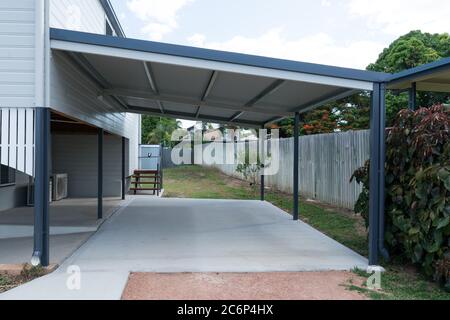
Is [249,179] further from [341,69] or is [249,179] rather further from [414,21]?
[341,69]

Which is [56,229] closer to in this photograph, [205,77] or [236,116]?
[205,77]

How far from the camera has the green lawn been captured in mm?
5117

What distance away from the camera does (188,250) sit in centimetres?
703

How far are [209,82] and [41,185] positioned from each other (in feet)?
11.8

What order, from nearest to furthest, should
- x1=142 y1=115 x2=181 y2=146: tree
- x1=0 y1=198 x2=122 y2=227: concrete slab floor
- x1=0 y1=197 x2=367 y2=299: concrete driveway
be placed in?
x1=0 y1=197 x2=367 y2=299: concrete driveway < x1=0 y1=198 x2=122 y2=227: concrete slab floor < x1=142 y1=115 x2=181 y2=146: tree

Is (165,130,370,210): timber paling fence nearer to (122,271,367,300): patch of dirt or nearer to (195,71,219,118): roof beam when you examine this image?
(195,71,219,118): roof beam

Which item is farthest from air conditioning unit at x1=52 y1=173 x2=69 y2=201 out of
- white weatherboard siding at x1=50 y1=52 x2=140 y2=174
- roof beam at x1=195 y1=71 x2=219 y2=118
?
roof beam at x1=195 y1=71 x2=219 y2=118

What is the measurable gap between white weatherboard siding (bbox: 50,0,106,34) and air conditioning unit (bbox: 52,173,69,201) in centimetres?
460

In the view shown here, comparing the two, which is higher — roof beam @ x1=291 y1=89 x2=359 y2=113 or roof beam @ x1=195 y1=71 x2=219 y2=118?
roof beam @ x1=195 y1=71 x2=219 y2=118

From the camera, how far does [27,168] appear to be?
574 centimetres

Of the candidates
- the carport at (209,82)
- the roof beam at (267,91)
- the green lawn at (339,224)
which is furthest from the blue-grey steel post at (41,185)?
the green lawn at (339,224)

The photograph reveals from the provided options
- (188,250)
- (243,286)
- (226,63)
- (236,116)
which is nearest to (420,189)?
(243,286)

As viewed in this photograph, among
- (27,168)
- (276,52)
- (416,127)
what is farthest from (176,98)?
(276,52)
